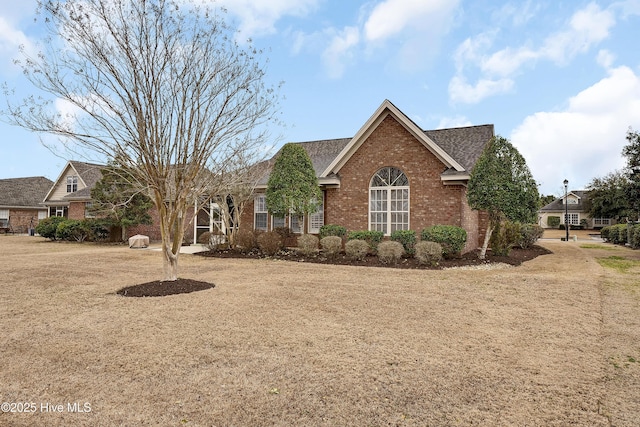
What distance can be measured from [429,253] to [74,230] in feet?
73.7

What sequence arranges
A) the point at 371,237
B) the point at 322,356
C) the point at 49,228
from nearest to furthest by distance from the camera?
the point at 322,356
the point at 371,237
the point at 49,228

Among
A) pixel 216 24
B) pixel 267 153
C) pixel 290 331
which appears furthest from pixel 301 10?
pixel 290 331

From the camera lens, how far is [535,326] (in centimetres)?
605

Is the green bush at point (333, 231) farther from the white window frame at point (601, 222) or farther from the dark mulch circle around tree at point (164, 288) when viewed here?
the white window frame at point (601, 222)

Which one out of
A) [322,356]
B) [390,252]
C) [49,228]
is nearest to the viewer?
[322,356]

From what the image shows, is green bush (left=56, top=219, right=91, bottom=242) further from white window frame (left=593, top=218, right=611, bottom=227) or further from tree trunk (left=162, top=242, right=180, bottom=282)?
white window frame (left=593, top=218, right=611, bottom=227)

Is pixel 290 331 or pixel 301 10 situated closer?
pixel 290 331

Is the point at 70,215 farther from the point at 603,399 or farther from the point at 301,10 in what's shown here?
the point at 603,399

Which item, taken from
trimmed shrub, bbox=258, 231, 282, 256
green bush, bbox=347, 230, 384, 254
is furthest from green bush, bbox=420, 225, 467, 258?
trimmed shrub, bbox=258, 231, 282, 256

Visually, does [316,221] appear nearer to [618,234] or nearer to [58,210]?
[618,234]

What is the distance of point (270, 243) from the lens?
15.5 meters

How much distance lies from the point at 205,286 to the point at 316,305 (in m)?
3.05

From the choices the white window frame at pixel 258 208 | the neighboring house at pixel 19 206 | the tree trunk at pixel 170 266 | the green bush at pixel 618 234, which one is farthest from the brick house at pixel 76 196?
the green bush at pixel 618 234

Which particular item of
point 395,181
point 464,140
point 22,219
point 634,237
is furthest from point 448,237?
point 22,219
